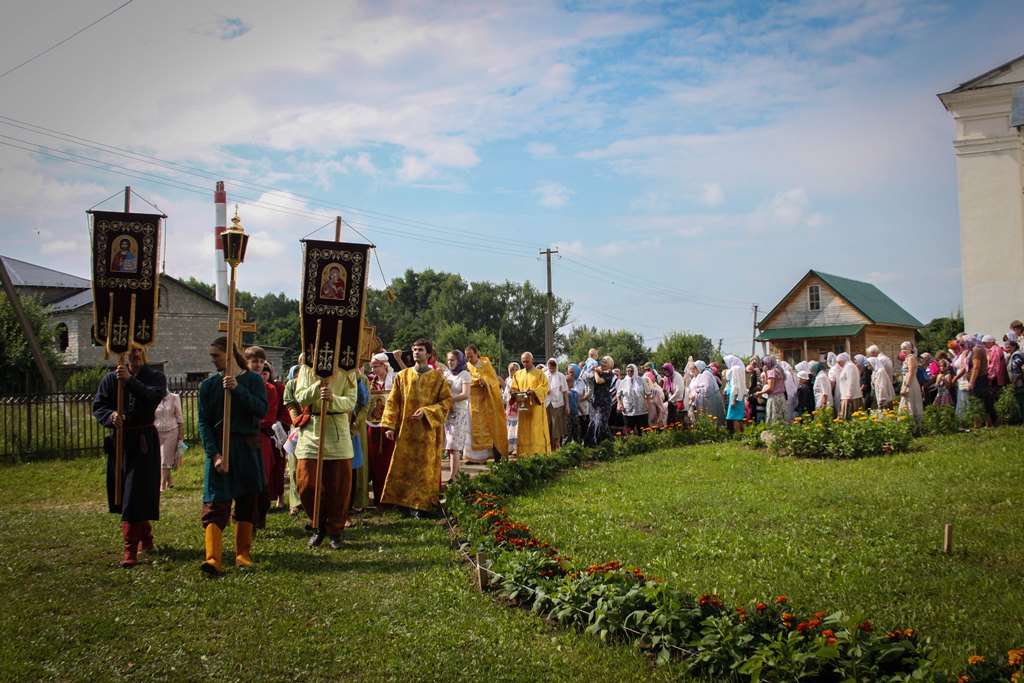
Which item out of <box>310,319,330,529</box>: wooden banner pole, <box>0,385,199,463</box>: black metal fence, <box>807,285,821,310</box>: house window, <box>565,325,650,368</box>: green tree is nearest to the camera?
<box>310,319,330,529</box>: wooden banner pole

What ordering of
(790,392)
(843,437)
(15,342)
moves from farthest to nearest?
(15,342), (790,392), (843,437)

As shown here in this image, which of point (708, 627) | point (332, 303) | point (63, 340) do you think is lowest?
point (708, 627)

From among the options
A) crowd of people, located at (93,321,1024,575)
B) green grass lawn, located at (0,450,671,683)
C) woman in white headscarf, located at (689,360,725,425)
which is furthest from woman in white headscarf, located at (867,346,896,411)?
green grass lawn, located at (0,450,671,683)

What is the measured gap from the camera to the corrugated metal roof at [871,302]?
4428cm

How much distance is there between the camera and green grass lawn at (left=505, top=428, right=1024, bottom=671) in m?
5.88

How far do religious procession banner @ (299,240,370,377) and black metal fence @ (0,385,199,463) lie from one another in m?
8.63

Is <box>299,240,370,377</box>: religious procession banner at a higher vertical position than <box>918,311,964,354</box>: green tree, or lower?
lower

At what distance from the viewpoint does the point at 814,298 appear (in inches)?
1790

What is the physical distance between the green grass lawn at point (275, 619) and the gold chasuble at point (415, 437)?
1182mm

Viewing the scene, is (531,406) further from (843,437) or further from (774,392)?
(843,437)

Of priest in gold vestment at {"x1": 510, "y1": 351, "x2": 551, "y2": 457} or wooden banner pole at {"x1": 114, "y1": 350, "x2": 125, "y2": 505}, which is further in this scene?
priest in gold vestment at {"x1": 510, "y1": 351, "x2": 551, "y2": 457}

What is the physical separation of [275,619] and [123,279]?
4.11 m

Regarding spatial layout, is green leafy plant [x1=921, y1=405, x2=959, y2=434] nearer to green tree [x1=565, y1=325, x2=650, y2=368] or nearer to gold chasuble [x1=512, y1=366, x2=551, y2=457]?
gold chasuble [x1=512, y1=366, x2=551, y2=457]

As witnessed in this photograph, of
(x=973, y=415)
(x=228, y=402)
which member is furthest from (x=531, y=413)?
(x=228, y=402)
